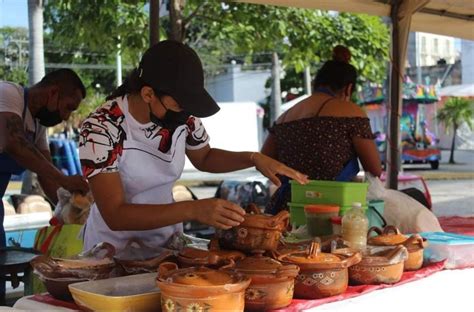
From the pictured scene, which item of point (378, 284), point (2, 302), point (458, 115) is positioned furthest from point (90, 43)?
point (458, 115)

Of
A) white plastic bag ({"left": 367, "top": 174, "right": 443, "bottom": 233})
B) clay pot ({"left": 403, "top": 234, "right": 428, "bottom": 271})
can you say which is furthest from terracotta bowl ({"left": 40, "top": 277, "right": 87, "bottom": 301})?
white plastic bag ({"left": 367, "top": 174, "right": 443, "bottom": 233})

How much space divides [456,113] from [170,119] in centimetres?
2069

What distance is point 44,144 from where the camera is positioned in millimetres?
3451

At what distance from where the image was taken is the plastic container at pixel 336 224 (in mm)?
2250

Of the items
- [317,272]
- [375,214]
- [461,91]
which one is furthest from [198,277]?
[461,91]

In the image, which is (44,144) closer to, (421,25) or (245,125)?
(421,25)

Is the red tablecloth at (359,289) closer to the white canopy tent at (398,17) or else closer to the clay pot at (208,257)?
the clay pot at (208,257)

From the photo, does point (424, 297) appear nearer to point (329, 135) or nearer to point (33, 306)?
point (33, 306)

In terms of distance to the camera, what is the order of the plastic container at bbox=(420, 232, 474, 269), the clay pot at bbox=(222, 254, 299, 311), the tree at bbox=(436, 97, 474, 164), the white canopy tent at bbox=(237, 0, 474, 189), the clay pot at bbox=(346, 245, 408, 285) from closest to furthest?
the clay pot at bbox=(222, 254, 299, 311)
the clay pot at bbox=(346, 245, 408, 285)
the plastic container at bbox=(420, 232, 474, 269)
the white canopy tent at bbox=(237, 0, 474, 189)
the tree at bbox=(436, 97, 474, 164)

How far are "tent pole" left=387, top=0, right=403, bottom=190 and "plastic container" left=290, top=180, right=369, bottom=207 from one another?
2.24 m

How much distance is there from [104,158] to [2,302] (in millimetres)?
1515

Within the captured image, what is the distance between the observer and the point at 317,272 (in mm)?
1728

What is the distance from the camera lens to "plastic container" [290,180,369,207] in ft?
8.19

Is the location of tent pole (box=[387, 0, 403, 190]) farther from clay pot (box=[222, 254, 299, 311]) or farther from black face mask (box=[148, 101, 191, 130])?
clay pot (box=[222, 254, 299, 311])
